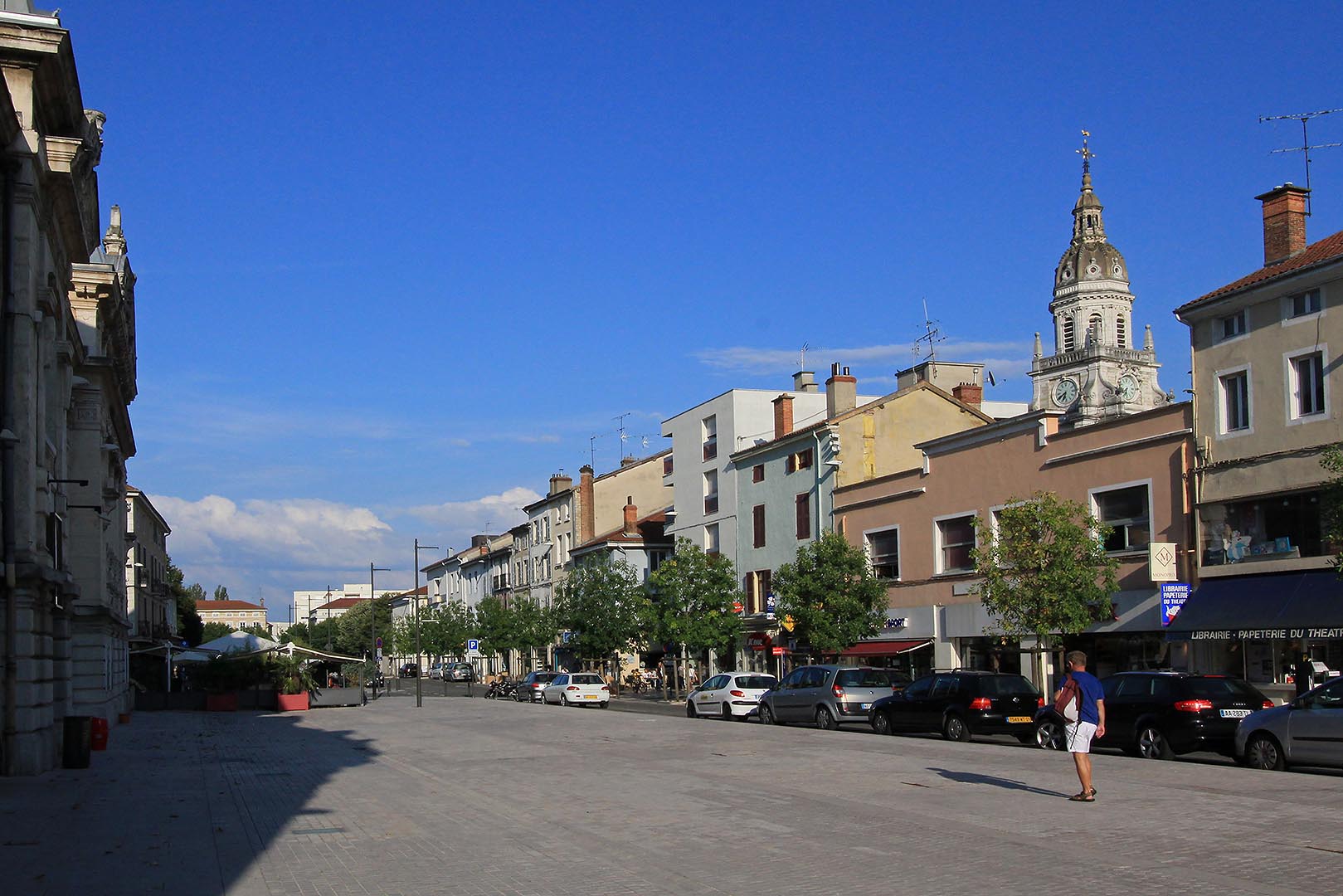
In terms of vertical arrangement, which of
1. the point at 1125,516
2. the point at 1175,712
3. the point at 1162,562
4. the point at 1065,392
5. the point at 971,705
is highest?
the point at 1065,392

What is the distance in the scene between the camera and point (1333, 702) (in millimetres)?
18578

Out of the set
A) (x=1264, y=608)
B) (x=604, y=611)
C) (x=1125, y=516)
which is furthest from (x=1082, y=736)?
(x=604, y=611)

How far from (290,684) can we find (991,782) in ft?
126

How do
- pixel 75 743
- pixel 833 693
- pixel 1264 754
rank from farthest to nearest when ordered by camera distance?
pixel 833 693 < pixel 75 743 < pixel 1264 754

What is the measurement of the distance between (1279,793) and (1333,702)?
123 inches

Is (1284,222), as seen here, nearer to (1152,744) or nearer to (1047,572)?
(1047,572)

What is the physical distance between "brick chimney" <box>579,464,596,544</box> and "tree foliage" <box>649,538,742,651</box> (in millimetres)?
26754

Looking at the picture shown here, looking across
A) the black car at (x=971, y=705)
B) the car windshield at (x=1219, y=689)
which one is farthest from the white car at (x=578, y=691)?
the car windshield at (x=1219, y=689)

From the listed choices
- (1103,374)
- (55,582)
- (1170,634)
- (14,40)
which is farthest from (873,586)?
(1103,374)

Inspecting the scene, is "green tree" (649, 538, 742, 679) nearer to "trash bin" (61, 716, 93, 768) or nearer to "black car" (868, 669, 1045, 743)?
"black car" (868, 669, 1045, 743)

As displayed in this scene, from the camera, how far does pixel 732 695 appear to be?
39219 mm

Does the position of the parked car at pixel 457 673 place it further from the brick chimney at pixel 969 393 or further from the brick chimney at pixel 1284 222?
the brick chimney at pixel 1284 222

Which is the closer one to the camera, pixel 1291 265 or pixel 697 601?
pixel 1291 265

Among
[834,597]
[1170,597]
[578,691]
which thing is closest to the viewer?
[1170,597]
